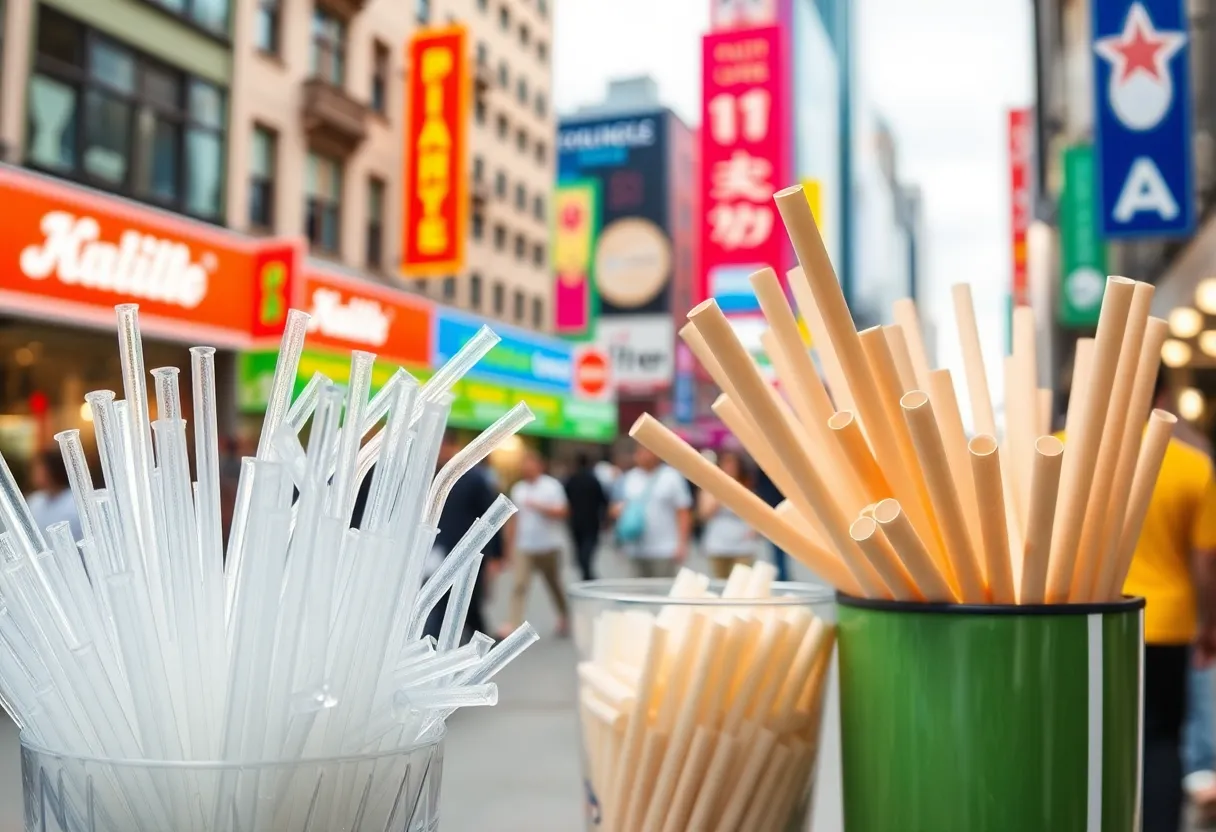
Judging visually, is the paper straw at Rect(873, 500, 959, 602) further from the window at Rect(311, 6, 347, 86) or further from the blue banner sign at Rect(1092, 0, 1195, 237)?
the window at Rect(311, 6, 347, 86)

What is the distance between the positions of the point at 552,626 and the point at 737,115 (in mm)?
6094

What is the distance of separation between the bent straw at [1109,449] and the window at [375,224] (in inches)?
557

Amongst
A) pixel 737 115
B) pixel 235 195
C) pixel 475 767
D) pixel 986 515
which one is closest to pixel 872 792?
pixel 986 515

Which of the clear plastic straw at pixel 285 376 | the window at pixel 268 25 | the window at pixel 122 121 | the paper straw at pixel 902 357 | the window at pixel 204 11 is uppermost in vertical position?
the window at pixel 268 25

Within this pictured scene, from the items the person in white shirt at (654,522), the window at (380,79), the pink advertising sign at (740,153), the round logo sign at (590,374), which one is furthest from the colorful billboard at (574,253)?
the person in white shirt at (654,522)

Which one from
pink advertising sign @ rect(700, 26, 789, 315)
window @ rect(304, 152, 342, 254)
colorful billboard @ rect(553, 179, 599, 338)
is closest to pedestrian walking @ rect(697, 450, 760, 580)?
pink advertising sign @ rect(700, 26, 789, 315)

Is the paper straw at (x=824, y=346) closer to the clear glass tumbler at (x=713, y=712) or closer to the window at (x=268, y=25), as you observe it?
the clear glass tumbler at (x=713, y=712)

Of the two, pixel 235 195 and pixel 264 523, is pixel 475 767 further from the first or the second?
pixel 235 195

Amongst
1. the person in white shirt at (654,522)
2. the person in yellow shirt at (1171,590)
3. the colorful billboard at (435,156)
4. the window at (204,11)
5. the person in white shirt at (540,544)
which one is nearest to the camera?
the person in yellow shirt at (1171,590)

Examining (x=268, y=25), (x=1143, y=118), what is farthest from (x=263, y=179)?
(x=1143, y=118)

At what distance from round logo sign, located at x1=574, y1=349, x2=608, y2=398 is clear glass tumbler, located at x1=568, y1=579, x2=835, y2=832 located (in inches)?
748

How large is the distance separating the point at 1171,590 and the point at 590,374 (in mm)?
17498

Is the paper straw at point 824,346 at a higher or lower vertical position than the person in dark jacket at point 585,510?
higher

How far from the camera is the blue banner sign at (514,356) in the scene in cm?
1438
